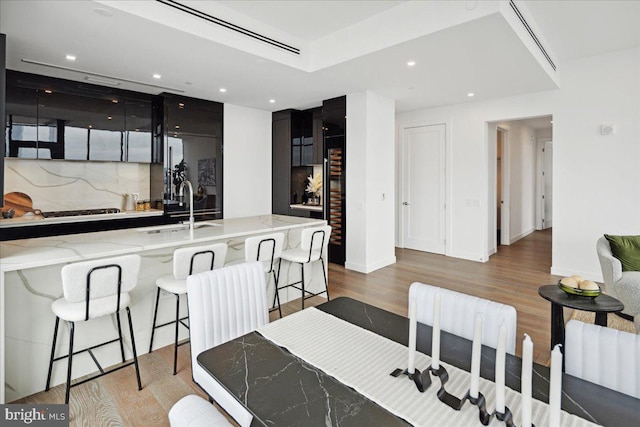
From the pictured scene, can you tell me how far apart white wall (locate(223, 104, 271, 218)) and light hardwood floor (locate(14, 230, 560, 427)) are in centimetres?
201

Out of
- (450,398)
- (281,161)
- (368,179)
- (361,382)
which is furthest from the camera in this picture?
(281,161)

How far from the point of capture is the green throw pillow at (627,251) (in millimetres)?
3496

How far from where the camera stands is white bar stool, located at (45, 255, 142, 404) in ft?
6.81

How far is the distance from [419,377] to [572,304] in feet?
5.62

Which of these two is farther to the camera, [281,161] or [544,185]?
[544,185]

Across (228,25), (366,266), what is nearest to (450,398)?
(228,25)

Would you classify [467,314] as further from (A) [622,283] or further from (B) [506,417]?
(A) [622,283]

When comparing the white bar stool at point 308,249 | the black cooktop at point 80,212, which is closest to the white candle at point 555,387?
the white bar stool at point 308,249

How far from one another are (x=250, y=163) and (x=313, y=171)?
1.22 meters

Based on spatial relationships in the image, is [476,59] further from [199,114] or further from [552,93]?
[199,114]

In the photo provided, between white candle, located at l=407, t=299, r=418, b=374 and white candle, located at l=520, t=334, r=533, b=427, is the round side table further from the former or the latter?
white candle, located at l=520, t=334, r=533, b=427

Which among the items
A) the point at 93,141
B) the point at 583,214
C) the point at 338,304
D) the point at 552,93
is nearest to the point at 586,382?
the point at 338,304

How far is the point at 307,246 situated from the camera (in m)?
3.59

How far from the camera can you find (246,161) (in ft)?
21.1
